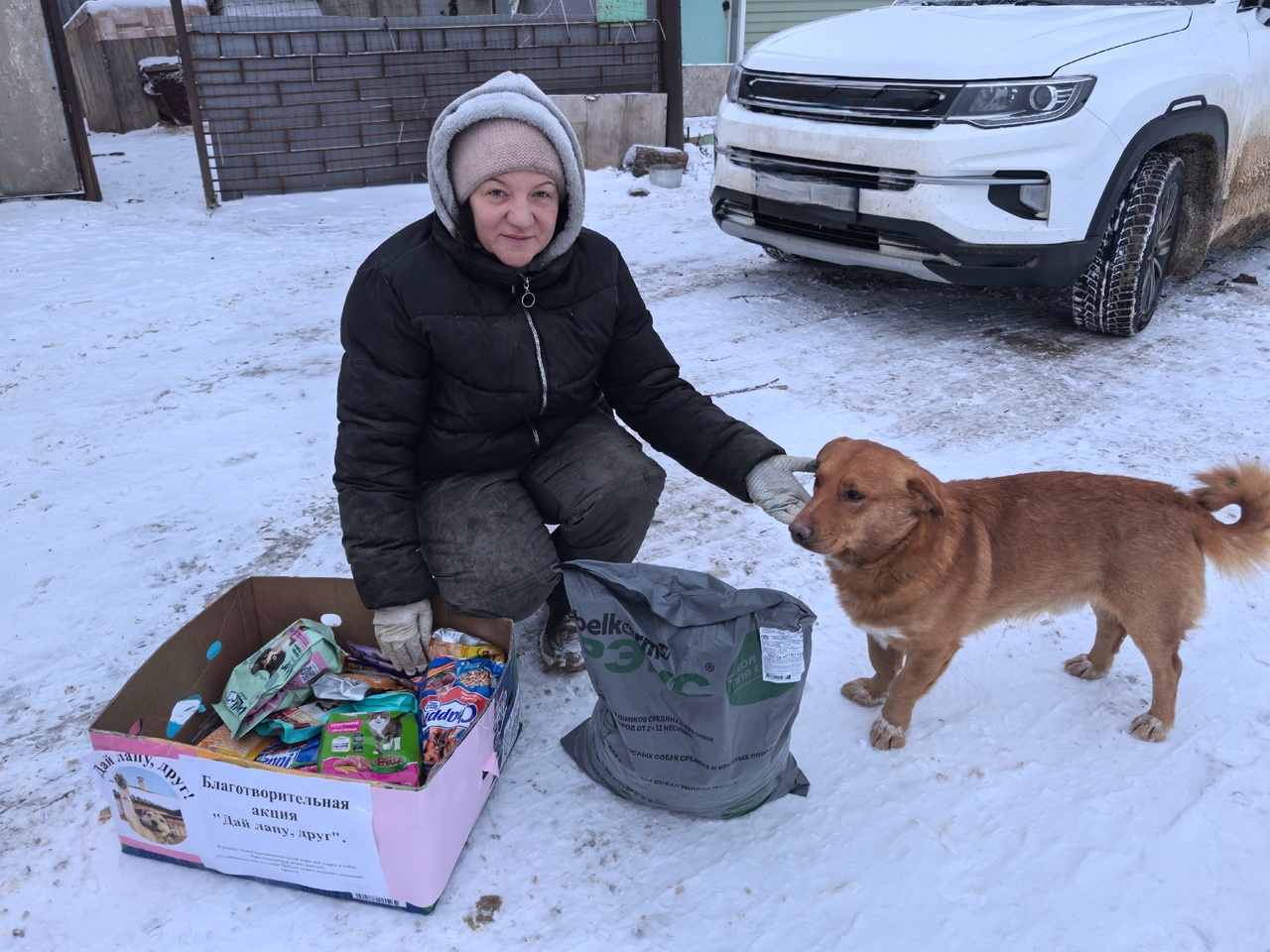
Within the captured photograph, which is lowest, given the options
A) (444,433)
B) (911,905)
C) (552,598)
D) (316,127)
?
(911,905)

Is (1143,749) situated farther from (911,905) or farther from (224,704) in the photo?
(224,704)

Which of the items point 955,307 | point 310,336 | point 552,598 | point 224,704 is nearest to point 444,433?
point 552,598

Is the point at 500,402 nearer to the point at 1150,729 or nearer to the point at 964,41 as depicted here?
the point at 1150,729

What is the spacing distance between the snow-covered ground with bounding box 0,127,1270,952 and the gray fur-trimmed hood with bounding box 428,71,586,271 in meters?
1.29

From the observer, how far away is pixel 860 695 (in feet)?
8.17

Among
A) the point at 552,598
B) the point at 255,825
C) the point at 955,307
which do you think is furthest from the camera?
the point at 955,307

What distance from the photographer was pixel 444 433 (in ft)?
7.91

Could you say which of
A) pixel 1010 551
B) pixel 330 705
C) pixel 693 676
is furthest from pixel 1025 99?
pixel 330 705

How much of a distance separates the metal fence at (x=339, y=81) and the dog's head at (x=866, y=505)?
7.51 meters

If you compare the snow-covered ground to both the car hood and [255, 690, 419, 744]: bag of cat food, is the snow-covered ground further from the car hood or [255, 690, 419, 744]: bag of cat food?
the car hood

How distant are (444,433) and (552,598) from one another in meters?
0.66

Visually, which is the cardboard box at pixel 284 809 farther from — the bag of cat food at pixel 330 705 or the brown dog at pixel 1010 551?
the brown dog at pixel 1010 551

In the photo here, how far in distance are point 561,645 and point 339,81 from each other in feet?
24.7

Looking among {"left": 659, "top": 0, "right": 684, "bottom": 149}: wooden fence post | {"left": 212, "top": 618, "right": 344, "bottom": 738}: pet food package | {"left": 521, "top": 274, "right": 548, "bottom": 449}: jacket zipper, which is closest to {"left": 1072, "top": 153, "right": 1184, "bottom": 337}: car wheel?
{"left": 521, "top": 274, "right": 548, "bottom": 449}: jacket zipper
